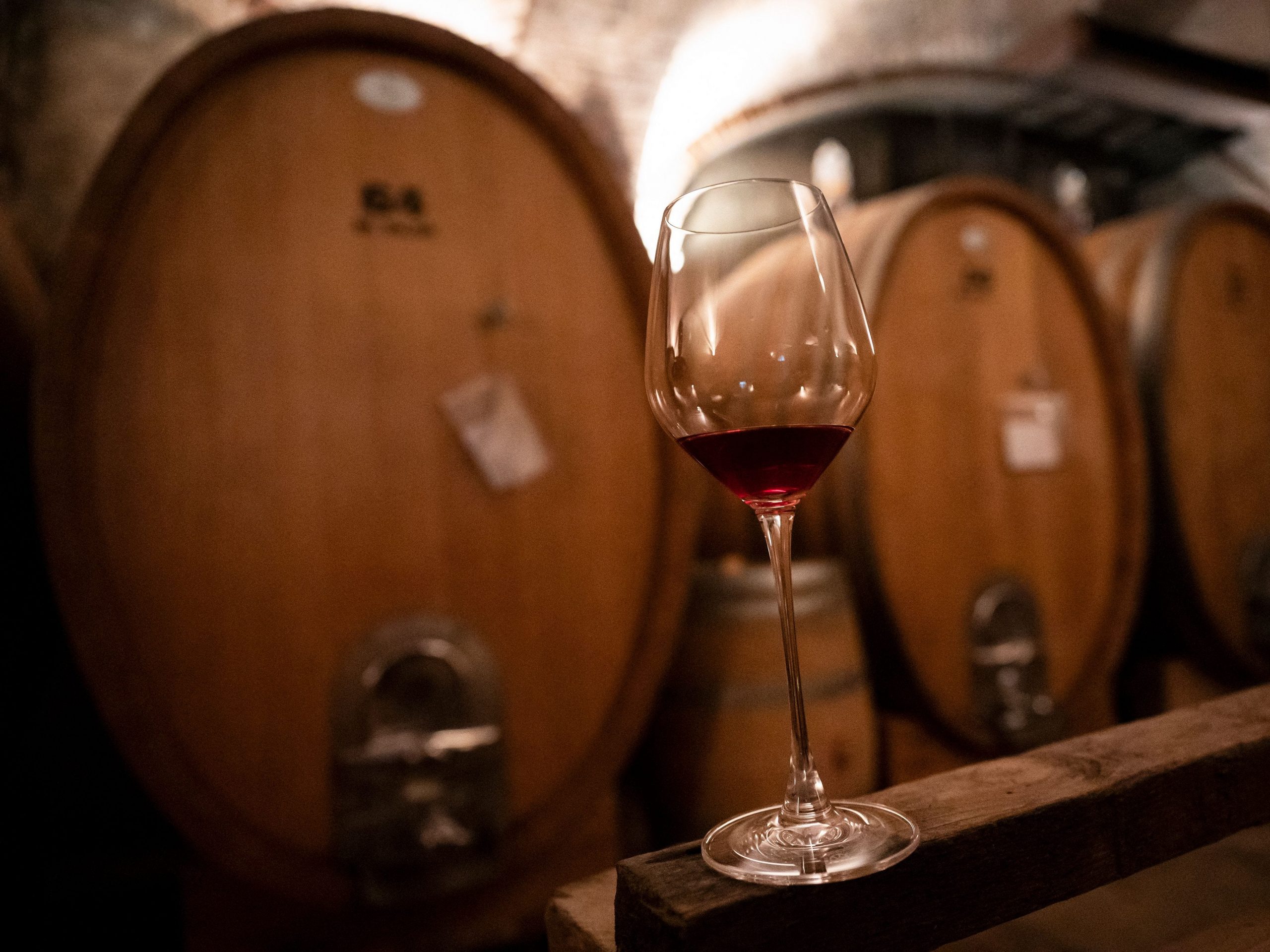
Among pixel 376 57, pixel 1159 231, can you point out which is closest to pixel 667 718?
pixel 376 57

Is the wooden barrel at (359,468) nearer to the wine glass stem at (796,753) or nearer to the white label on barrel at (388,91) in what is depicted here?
the white label on barrel at (388,91)

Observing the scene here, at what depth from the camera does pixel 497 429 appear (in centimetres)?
113

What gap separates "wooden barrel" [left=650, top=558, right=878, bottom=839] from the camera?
124cm

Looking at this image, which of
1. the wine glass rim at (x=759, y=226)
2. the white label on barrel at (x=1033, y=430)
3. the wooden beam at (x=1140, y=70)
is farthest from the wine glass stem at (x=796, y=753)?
the wooden beam at (x=1140, y=70)

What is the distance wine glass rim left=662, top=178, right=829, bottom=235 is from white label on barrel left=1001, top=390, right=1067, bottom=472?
1.29 meters

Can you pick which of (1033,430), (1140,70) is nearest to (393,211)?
(1033,430)

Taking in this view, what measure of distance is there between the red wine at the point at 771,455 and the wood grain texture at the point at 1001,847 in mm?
212

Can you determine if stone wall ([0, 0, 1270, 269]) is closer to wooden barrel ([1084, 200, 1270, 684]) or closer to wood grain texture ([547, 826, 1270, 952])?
wooden barrel ([1084, 200, 1270, 684])

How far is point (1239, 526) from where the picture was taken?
1.96 meters

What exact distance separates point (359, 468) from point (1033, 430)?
53.5 inches

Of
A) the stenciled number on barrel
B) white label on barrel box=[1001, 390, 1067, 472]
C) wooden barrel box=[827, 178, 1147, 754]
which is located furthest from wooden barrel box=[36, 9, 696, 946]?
white label on barrel box=[1001, 390, 1067, 472]

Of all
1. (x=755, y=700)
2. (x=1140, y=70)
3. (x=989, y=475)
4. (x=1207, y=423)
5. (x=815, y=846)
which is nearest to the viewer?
(x=815, y=846)

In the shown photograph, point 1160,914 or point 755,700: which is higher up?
point 1160,914

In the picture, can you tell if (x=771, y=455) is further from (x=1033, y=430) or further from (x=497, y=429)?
(x=1033, y=430)
